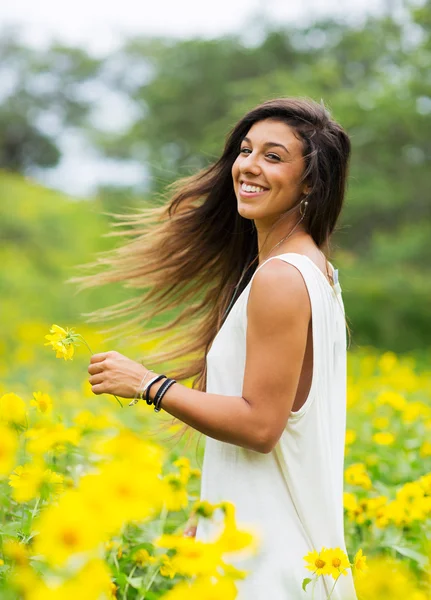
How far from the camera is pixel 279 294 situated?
5.18ft

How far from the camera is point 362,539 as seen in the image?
8.43 feet

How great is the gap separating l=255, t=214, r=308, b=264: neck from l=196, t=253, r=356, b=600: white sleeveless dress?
15 centimetres

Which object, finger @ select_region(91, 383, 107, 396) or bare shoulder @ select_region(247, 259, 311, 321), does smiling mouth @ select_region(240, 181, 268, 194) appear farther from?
finger @ select_region(91, 383, 107, 396)

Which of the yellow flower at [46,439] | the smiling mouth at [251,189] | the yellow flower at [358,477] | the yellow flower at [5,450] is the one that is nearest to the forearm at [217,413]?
the yellow flower at [46,439]

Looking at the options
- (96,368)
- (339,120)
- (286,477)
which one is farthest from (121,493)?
(339,120)

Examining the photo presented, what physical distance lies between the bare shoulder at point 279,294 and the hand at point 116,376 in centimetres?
26

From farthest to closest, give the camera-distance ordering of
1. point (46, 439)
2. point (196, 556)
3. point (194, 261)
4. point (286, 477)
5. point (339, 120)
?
1. point (339, 120)
2. point (194, 261)
3. point (286, 477)
4. point (46, 439)
5. point (196, 556)

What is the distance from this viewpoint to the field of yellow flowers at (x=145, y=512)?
2.63 feet

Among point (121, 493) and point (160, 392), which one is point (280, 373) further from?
point (121, 493)

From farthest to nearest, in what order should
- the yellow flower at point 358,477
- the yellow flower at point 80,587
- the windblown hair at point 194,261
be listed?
1. the yellow flower at point 358,477
2. the windblown hair at point 194,261
3. the yellow flower at point 80,587

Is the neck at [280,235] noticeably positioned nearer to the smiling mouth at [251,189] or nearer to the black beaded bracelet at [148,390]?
the smiling mouth at [251,189]

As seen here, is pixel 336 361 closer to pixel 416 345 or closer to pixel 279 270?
pixel 279 270

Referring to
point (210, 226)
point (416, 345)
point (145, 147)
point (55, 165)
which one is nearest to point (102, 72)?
point (55, 165)

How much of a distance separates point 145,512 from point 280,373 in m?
0.78
